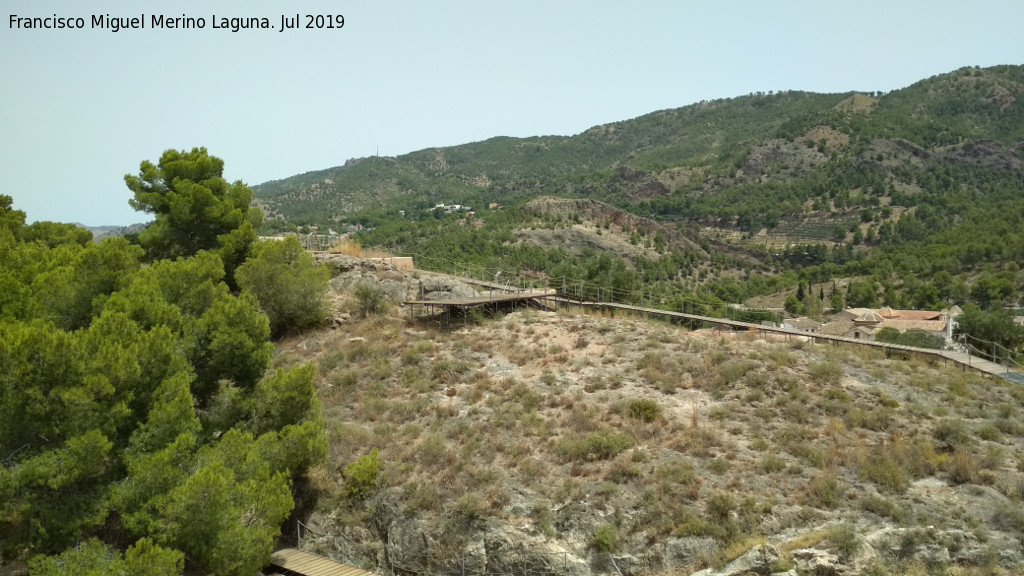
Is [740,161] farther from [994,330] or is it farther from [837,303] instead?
[994,330]

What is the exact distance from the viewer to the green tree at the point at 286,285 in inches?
843

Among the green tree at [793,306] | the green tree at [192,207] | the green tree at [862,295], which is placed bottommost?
the green tree at [793,306]

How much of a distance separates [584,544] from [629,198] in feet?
344

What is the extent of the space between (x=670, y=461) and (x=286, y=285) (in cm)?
1351

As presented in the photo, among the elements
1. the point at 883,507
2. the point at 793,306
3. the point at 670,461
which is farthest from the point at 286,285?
the point at 793,306

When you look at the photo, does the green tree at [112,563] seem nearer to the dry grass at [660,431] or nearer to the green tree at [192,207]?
the dry grass at [660,431]

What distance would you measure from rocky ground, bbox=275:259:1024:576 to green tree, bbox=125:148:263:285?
5.89 meters

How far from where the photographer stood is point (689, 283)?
71562mm

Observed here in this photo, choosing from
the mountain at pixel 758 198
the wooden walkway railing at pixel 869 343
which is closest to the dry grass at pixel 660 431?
the wooden walkway railing at pixel 869 343

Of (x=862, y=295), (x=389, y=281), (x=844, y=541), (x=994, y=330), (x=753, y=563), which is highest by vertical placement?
(x=389, y=281)

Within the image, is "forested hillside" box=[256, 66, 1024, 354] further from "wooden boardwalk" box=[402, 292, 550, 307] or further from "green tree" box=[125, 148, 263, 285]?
"green tree" box=[125, 148, 263, 285]

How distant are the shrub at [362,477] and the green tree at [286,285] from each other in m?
8.98

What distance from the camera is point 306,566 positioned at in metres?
12.1

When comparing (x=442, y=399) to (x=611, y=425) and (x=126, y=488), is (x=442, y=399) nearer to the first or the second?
(x=611, y=425)
